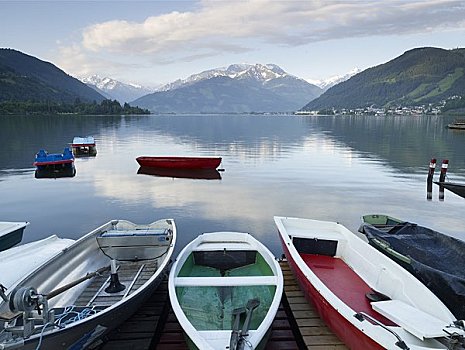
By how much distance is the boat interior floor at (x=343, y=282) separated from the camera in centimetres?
760

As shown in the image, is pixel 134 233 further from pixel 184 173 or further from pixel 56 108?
pixel 56 108

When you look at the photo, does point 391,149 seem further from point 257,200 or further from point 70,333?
point 70,333

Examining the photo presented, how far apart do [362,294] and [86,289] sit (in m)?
6.16

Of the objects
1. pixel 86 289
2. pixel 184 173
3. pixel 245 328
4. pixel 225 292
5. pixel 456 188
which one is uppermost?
pixel 245 328

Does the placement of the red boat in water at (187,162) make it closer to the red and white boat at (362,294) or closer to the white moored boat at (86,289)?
the white moored boat at (86,289)

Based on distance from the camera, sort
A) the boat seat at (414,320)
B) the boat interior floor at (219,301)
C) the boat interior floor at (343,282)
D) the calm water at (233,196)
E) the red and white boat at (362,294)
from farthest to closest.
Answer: the calm water at (233,196) < the boat interior floor at (343,282) < the boat interior floor at (219,301) < the red and white boat at (362,294) < the boat seat at (414,320)

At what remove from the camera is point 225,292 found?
7301mm

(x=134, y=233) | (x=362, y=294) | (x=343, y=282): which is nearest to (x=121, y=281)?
(x=134, y=233)

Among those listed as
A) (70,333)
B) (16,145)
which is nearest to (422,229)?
(70,333)

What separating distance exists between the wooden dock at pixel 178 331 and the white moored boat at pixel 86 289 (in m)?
0.39

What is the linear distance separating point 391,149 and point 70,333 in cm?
4650

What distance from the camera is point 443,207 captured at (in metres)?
19.8

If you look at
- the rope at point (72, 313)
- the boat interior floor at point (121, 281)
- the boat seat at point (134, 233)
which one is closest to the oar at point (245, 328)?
the rope at point (72, 313)

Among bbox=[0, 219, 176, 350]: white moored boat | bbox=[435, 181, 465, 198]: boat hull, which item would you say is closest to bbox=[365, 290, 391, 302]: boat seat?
bbox=[0, 219, 176, 350]: white moored boat
